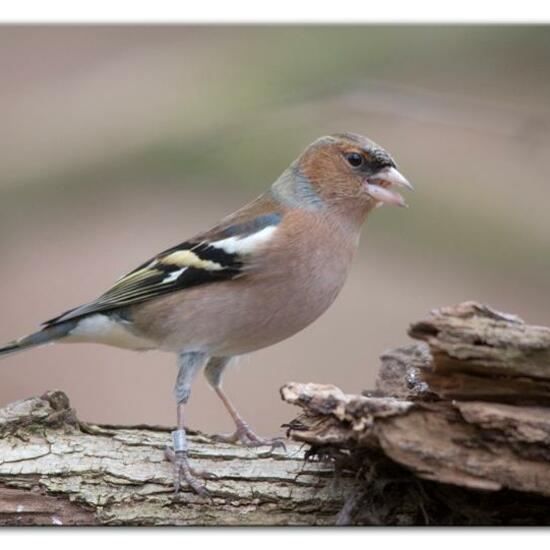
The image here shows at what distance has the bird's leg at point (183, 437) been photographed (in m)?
2.88

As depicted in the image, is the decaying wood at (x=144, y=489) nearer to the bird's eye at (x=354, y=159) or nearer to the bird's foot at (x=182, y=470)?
the bird's foot at (x=182, y=470)

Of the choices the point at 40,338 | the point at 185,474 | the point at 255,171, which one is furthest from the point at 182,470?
the point at 255,171

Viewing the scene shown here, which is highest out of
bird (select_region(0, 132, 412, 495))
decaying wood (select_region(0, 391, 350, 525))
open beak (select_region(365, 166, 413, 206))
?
open beak (select_region(365, 166, 413, 206))

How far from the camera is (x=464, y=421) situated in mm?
2533

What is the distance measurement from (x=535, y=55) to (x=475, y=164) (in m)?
0.46

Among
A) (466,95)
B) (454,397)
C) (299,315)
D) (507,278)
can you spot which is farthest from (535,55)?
(454,397)

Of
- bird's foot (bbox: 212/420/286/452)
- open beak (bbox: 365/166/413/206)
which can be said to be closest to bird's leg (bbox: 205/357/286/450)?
bird's foot (bbox: 212/420/286/452)

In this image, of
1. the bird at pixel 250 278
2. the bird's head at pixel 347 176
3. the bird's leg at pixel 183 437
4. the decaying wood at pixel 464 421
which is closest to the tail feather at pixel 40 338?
the bird at pixel 250 278

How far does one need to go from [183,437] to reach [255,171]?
1280 millimetres

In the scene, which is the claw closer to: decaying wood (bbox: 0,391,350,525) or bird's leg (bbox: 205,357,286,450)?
decaying wood (bbox: 0,391,350,525)

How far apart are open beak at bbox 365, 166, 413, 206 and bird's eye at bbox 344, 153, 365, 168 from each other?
6 centimetres

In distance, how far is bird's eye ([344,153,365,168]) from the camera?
10.8ft

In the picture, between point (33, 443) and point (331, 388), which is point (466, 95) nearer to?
point (331, 388)

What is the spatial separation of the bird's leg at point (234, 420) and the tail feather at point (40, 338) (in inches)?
20.9
